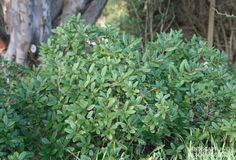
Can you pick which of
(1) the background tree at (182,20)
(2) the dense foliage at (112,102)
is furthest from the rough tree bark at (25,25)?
(1) the background tree at (182,20)

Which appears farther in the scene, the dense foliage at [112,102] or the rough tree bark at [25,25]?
the rough tree bark at [25,25]

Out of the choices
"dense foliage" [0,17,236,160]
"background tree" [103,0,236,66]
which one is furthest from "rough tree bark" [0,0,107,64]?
"background tree" [103,0,236,66]

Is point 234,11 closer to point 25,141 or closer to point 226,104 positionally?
point 226,104

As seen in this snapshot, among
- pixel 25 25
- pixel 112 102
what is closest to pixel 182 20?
pixel 25 25

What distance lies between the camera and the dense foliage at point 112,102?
3.68 meters

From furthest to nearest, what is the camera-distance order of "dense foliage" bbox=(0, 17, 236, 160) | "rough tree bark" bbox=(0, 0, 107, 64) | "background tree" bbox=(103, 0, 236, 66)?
"background tree" bbox=(103, 0, 236, 66)
"rough tree bark" bbox=(0, 0, 107, 64)
"dense foliage" bbox=(0, 17, 236, 160)

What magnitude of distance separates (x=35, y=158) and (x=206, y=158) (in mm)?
1387

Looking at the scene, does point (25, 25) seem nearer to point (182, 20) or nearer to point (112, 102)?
point (112, 102)

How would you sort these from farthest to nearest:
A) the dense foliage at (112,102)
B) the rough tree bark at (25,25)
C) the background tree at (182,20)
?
1. the background tree at (182,20)
2. the rough tree bark at (25,25)
3. the dense foliage at (112,102)

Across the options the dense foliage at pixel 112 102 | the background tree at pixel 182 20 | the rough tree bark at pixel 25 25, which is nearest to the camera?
the dense foliage at pixel 112 102

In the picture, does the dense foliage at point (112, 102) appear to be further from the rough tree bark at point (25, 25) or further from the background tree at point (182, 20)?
the background tree at point (182, 20)

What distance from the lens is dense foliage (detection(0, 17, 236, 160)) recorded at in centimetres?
368

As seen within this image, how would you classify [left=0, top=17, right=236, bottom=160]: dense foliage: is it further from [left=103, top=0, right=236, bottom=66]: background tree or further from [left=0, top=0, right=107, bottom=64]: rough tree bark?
[left=103, top=0, right=236, bottom=66]: background tree

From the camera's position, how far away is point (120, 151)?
12.5ft
